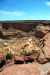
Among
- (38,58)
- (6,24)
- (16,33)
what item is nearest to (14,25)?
(6,24)

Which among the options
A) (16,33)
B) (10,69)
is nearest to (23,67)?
(10,69)

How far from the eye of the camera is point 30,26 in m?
23.1

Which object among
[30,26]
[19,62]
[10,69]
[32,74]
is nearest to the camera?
[32,74]

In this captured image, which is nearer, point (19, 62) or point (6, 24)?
point (19, 62)

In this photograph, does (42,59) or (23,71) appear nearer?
(23,71)

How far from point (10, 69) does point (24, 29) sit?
20.0 meters

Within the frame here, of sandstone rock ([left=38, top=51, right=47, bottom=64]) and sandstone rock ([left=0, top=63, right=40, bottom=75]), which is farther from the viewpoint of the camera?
sandstone rock ([left=38, top=51, right=47, bottom=64])

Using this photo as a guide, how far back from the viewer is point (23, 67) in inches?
144

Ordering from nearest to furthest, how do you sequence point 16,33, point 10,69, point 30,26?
1. point 10,69
2. point 16,33
3. point 30,26

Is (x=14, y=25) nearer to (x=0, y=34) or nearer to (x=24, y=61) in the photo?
(x=0, y=34)

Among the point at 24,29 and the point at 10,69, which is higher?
the point at 10,69

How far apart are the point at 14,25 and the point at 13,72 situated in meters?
21.3

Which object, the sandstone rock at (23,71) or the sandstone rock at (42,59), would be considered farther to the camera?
the sandstone rock at (42,59)

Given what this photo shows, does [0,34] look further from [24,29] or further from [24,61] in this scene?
[24,61]
